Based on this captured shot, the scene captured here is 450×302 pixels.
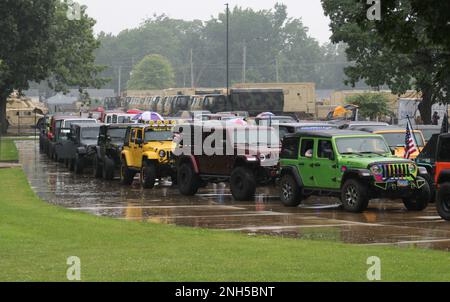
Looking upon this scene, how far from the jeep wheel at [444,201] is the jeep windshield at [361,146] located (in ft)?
8.79

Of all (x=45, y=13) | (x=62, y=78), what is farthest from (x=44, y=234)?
(x=62, y=78)

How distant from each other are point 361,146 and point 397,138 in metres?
5.24

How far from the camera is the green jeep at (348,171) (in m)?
21.6

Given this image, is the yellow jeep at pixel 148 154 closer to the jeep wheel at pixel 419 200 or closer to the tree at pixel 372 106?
the jeep wheel at pixel 419 200

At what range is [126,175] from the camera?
99.4 feet

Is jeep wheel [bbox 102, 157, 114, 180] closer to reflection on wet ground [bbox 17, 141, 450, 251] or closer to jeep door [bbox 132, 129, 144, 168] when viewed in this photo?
reflection on wet ground [bbox 17, 141, 450, 251]

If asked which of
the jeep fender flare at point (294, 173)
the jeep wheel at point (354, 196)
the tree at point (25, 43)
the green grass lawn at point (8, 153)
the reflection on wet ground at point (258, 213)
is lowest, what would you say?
the reflection on wet ground at point (258, 213)

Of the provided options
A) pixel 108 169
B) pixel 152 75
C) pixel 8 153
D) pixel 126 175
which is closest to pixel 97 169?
pixel 108 169

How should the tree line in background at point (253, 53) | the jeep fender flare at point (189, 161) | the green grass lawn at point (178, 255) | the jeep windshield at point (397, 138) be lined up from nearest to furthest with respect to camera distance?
the green grass lawn at point (178, 255)
the jeep fender flare at point (189, 161)
the jeep windshield at point (397, 138)
the tree line in background at point (253, 53)

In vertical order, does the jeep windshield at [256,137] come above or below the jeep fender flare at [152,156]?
above

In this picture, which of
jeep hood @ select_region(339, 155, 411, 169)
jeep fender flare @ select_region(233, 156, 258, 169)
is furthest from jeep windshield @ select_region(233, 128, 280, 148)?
jeep hood @ select_region(339, 155, 411, 169)

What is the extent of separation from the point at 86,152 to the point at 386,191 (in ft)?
51.4

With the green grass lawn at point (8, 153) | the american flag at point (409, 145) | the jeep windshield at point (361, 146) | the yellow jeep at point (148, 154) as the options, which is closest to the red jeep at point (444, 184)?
the jeep windshield at point (361, 146)

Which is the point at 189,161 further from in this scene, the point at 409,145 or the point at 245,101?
the point at 245,101
